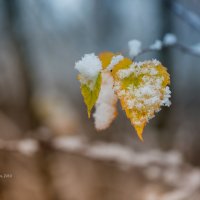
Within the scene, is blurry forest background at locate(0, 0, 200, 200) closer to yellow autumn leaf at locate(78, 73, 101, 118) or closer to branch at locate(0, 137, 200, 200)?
branch at locate(0, 137, 200, 200)

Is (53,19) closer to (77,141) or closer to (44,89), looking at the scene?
(44,89)

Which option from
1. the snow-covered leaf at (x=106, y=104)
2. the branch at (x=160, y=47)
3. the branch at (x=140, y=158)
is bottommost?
the snow-covered leaf at (x=106, y=104)

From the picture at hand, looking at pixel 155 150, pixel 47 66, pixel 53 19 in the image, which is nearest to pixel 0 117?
pixel 47 66

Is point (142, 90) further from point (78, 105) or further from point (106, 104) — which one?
point (78, 105)

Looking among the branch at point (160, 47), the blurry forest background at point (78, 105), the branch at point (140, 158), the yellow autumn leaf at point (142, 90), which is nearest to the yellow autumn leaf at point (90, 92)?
the yellow autumn leaf at point (142, 90)

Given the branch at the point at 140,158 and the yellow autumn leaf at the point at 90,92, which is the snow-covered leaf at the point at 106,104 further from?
the branch at the point at 140,158

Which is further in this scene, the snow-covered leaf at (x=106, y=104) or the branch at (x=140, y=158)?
the branch at (x=140, y=158)
